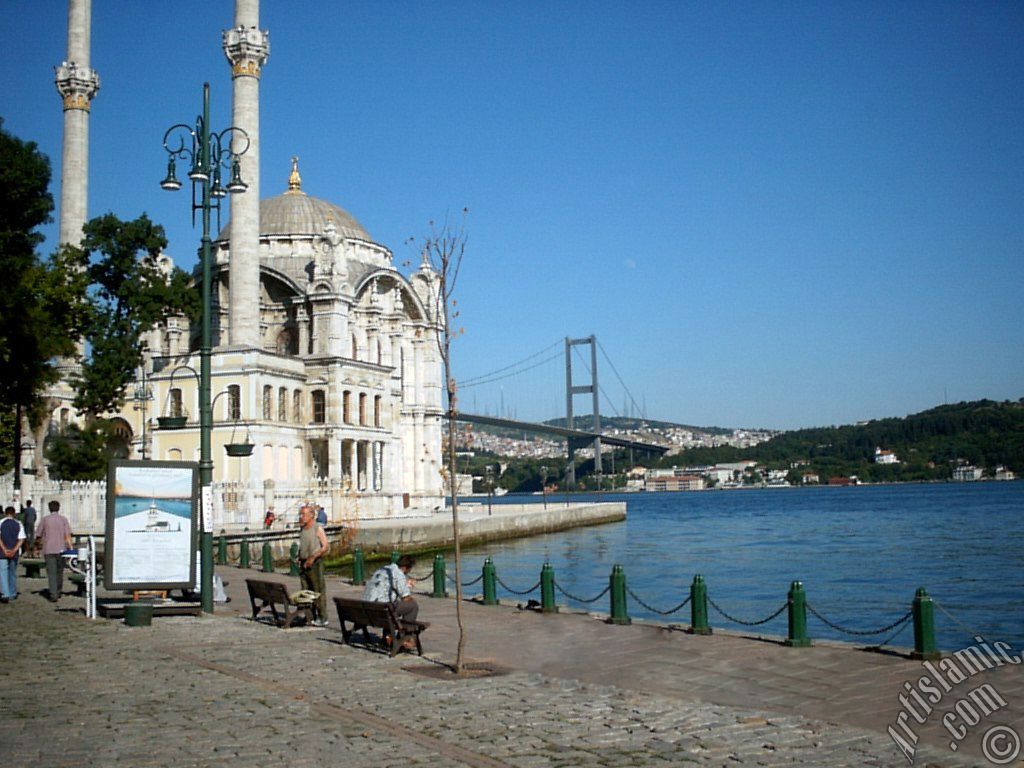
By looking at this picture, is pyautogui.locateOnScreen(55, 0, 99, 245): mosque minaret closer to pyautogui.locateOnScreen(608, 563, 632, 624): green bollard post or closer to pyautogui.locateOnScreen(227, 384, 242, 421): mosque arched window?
pyautogui.locateOnScreen(227, 384, 242, 421): mosque arched window

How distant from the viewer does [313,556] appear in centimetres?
1403

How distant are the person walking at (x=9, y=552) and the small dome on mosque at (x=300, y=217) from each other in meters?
44.9

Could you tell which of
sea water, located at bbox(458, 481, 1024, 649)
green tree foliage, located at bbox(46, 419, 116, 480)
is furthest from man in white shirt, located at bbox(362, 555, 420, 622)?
green tree foliage, located at bbox(46, 419, 116, 480)

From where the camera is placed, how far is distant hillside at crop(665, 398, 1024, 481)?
144 meters

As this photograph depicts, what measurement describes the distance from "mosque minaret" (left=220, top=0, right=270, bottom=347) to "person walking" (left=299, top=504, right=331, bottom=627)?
3169cm

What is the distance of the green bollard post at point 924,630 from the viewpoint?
11.1 m

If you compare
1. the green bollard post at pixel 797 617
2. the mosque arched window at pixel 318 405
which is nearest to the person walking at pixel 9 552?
the green bollard post at pixel 797 617

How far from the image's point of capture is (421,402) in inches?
2525

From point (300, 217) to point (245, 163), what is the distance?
60.9 feet

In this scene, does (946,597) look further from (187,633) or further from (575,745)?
(575,745)

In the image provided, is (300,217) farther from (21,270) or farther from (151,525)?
(151,525)

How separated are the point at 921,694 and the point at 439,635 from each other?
604 centimetres

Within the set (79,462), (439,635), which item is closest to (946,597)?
(439,635)

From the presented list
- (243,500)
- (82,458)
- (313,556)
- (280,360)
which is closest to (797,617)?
(313,556)
